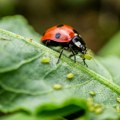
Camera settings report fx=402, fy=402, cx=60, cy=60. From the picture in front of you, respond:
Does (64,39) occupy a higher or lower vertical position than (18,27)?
higher

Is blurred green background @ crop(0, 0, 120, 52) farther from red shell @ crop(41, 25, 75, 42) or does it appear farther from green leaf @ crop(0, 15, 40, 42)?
red shell @ crop(41, 25, 75, 42)

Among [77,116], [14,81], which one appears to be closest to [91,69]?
[77,116]

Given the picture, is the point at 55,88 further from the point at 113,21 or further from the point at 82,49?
the point at 113,21

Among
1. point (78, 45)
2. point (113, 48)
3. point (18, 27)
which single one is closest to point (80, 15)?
point (113, 48)

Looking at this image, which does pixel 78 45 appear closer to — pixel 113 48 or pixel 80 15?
pixel 113 48

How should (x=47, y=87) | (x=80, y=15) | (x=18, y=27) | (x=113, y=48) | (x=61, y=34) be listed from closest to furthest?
(x=47, y=87) < (x=61, y=34) < (x=18, y=27) < (x=113, y=48) < (x=80, y=15)

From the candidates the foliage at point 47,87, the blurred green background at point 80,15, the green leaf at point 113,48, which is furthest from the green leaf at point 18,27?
→ the blurred green background at point 80,15

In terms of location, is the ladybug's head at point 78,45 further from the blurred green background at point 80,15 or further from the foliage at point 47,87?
the blurred green background at point 80,15
